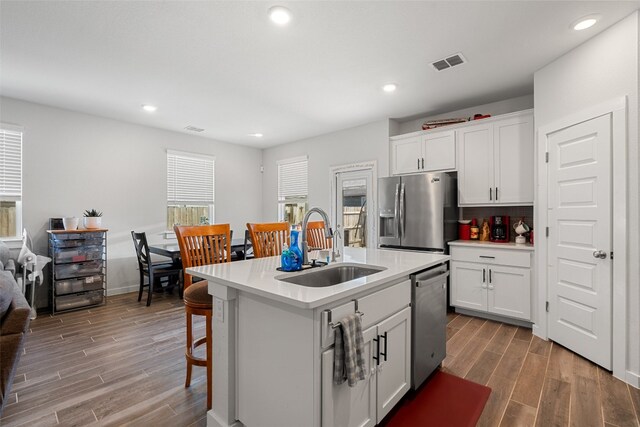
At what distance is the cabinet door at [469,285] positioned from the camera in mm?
3508

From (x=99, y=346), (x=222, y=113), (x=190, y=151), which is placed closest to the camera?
(x=99, y=346)

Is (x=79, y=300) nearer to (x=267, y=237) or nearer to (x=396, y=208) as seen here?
(x=267, y=237)

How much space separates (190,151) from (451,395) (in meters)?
5.22

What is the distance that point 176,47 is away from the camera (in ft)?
8.55

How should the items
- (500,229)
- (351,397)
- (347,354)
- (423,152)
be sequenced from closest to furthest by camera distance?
1. (347,354)
2. (351,397)
3. (500,229)
4. (423,152)

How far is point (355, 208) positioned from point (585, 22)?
3387mm

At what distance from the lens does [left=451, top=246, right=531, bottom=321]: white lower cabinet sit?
3242mm

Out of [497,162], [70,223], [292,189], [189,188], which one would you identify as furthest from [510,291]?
[70,223]

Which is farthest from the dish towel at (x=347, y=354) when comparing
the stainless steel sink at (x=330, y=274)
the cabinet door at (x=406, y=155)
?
the cabinet door at (x=406, y=155)

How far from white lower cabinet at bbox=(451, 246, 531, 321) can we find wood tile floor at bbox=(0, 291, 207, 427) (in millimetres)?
2954

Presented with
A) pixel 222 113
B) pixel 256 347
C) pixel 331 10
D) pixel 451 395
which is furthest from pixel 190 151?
pixel 451 395

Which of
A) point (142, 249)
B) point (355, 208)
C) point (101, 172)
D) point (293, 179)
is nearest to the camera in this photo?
point (142, 249)

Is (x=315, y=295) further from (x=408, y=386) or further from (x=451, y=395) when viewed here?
(x=451, y=395)

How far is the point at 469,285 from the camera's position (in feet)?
11.8
